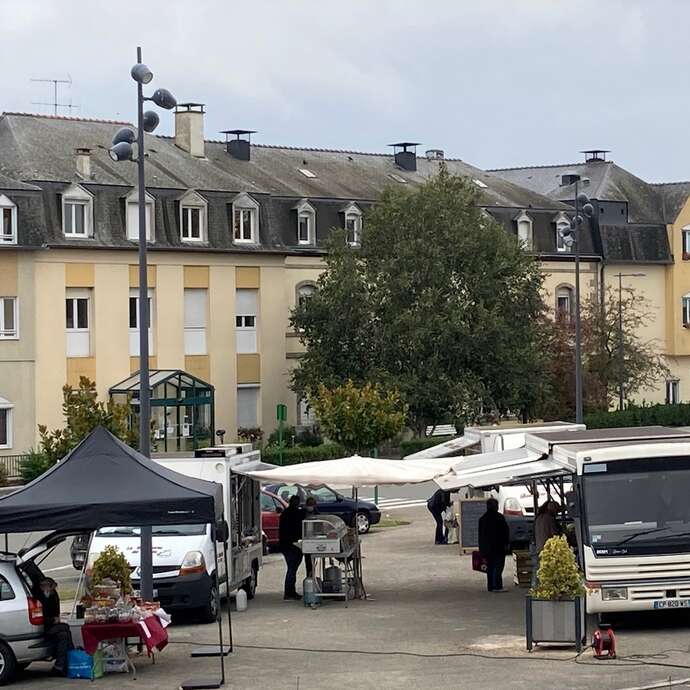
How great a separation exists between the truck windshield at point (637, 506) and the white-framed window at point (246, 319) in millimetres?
47031

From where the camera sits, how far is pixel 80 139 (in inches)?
2648

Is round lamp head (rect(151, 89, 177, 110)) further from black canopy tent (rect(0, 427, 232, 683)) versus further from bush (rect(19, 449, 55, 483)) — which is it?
bush (rect(19, 449, 55, 483))

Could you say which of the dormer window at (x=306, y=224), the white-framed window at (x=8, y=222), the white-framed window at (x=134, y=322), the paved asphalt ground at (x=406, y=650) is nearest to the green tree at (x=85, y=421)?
the paved asphalt ground at (x=406, y=650)

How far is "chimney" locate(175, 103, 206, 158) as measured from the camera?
72.1 meters

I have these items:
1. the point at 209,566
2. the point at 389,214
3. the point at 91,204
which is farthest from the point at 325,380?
the point at 209,566

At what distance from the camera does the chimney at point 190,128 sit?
237 feet

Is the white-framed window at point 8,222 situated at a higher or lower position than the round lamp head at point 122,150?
higher

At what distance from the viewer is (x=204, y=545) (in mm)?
25594

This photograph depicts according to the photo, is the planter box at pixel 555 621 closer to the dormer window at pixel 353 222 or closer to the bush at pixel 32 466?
the bush at pixel 32 466

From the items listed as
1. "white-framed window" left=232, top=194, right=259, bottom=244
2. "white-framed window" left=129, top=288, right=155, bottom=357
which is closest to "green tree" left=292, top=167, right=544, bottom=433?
"white-framed window" left=232, top=194, right=259, bottom=244

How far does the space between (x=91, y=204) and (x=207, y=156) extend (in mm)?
11213

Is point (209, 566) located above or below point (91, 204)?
below

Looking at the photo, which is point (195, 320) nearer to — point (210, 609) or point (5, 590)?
point (210, 609)

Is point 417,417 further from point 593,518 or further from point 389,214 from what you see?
point 593,518
